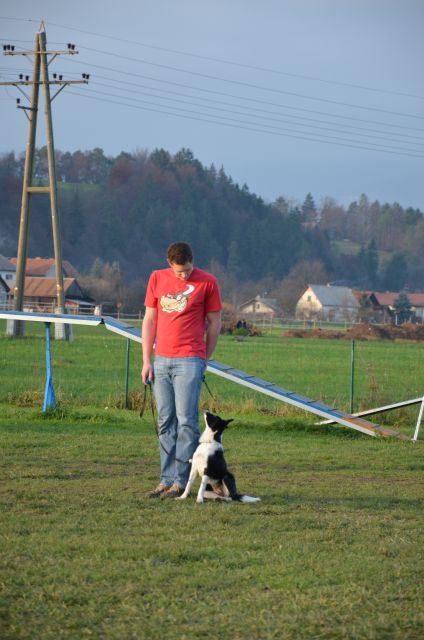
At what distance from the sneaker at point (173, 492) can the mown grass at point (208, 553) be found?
14 cm

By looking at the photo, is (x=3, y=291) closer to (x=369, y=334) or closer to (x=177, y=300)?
(x=369, y=334)

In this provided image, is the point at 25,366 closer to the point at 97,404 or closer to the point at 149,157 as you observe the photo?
the point at 97,404

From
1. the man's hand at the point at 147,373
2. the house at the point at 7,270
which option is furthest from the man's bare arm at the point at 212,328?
the house at the point at 7,270

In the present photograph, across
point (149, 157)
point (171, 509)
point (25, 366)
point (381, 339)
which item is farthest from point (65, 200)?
point (171, 509)

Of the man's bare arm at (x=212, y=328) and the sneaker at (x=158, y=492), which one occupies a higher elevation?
the man's bare arm at (x=212, y=328)

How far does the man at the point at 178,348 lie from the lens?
332 inches

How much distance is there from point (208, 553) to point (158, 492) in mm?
2296

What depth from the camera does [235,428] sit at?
15.6 metres

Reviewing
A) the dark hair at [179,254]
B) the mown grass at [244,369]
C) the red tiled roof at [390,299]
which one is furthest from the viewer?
the red tiled roof at [390,299]

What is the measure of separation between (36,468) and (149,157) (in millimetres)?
160168

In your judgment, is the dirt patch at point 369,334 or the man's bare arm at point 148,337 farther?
the dirt patch at point 369,334

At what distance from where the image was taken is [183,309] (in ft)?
27.6

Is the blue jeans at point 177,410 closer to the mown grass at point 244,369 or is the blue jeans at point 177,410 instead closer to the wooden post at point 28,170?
the mown grass at point 244,369

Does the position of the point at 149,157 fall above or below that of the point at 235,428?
above
